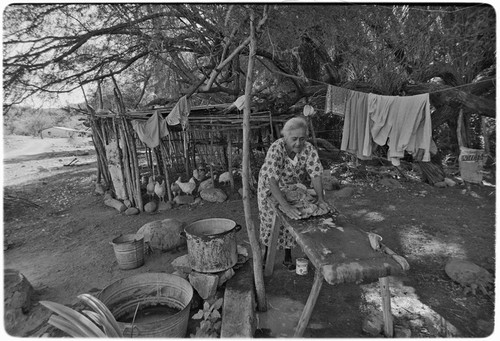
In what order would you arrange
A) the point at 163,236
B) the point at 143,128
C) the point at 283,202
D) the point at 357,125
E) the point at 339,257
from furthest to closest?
the point at 143,128 → the point at 357,125 → the point at 163,236 → the point at 283,202 → the point at 339,257

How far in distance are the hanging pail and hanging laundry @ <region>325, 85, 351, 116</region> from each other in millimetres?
4044

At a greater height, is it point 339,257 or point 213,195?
point 339,257

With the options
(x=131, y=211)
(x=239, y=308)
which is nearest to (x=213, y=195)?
(x=131, y=211)

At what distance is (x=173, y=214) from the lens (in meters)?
6.59

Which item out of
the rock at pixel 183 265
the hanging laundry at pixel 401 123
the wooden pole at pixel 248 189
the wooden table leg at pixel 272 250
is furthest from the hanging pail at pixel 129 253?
the hanging laundry at pixel 401 123

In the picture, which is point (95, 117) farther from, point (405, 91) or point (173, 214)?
point (405, 91)

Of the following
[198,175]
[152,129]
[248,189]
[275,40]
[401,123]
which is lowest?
[198,175]

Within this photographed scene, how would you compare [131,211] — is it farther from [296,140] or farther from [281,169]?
[296,140]

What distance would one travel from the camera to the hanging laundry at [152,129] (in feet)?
22.3

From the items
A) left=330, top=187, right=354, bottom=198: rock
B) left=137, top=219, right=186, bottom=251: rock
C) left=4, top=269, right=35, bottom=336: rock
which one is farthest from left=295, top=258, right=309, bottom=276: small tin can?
left=330, top=187, right=354, bottom=198: rock

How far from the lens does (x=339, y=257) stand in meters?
2.05

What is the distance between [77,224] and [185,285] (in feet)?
14.6

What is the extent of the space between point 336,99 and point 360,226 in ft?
7.81

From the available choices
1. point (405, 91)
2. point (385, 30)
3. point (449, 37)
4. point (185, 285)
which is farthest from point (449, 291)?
point (405, 91)
